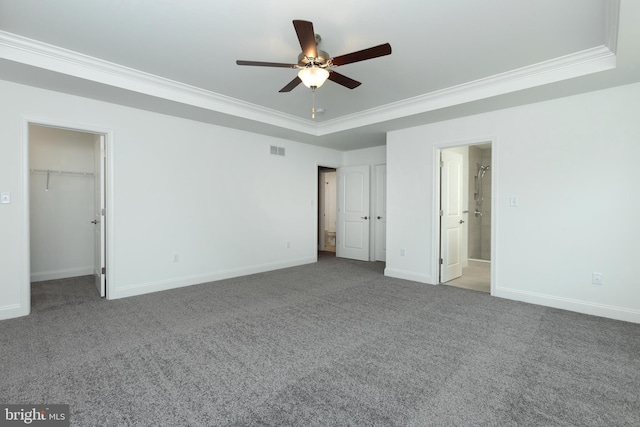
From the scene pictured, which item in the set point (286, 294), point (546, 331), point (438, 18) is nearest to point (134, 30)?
point (438, 18)

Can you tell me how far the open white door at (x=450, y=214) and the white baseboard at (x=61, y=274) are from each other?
5984 mm

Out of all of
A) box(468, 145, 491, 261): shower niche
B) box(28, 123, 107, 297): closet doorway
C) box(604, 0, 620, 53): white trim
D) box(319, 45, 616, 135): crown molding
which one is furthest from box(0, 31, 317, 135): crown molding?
box(468, 145, 491, 261): shower niche

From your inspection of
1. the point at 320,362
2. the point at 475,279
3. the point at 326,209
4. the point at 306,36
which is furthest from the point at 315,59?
the point at 326,209

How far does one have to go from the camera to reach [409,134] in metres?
4.98

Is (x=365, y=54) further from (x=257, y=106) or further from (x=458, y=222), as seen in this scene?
(x=458, y=222)

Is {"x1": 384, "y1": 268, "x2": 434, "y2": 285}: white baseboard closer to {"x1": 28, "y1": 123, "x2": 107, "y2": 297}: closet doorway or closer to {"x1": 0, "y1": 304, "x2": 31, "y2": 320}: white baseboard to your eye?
{"x1": 28, "y1": 123, "x2": 107, "y2": 297}: closet doorway

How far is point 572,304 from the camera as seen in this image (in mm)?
3539

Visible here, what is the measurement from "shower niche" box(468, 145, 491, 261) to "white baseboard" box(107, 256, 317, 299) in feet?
13.3

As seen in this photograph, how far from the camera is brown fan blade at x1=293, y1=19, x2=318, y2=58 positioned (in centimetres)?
199

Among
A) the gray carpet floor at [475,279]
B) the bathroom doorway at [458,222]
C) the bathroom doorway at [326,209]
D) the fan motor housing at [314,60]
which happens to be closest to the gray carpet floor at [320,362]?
the gray carpet floor at [475,279]

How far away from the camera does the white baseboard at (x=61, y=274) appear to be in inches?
190

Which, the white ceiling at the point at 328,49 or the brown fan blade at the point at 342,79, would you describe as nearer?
the white ceiling at the point at 328,49

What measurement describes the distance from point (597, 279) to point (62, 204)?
7632mm

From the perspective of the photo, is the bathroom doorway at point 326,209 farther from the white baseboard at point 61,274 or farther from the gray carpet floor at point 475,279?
the white baseboard at point 61,274
